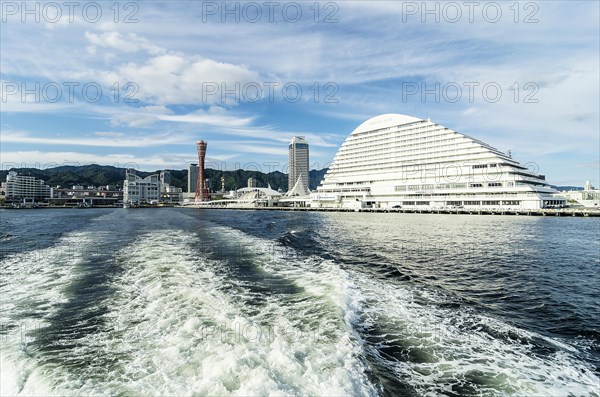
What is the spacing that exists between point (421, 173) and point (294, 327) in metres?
104

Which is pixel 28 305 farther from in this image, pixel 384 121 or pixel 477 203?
pixel 384 121

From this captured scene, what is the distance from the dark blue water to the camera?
7355mm

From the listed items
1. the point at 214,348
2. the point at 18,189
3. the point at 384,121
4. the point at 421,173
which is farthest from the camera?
the point at 18,189

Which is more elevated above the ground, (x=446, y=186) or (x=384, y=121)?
(x=384, y=121)

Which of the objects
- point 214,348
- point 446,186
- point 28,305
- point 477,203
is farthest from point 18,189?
point 214,348

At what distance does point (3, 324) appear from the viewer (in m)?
10.1

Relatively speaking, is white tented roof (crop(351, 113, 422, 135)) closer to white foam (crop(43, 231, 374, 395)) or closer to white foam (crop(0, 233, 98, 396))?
white foam (crop(0, 233, 98, 396))

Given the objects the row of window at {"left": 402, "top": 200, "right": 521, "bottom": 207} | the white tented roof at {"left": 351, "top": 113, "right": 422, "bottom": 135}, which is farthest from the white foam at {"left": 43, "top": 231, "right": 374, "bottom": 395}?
the white tented roof at {"left": 351, "top": 113, "right": 422, "bottom": 135}

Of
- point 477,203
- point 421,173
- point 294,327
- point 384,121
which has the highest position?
point 384,121

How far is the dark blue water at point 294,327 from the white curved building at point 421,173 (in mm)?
74673

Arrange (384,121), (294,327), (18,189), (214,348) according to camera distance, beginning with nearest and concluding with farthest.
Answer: (214,348), (294,327), (384,121), (18,189)

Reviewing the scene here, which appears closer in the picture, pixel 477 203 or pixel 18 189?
pixel 477 203

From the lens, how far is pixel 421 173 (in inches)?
4156

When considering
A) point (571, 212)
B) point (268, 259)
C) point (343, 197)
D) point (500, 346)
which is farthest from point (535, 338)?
point (343, 197)
